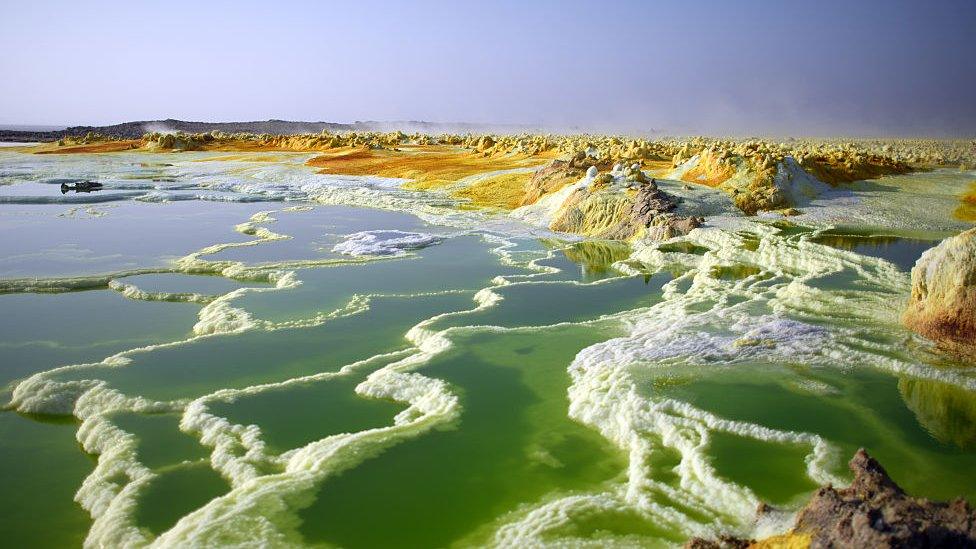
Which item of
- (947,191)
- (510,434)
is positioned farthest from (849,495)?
(947,191)

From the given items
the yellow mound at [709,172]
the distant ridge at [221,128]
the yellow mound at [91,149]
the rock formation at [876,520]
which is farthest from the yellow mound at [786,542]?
the distant ridge at [221,128]

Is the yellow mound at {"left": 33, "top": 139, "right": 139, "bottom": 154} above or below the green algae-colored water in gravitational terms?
above

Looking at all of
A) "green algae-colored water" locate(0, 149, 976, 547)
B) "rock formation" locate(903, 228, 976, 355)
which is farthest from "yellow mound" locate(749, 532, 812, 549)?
"rock formation" locate(903, 228, 976, 355)

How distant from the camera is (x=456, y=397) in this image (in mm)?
5883

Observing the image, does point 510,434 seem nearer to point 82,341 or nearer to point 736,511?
point 736,511

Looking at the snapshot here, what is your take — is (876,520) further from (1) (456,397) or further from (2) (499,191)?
(2) (499,191)

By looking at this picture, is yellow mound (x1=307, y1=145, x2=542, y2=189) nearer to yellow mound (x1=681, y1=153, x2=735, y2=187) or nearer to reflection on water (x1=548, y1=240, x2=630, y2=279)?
yellow mound (x1=681, y1=153, x2=735, y2=187)

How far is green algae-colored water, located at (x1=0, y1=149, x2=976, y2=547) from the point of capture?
411cm

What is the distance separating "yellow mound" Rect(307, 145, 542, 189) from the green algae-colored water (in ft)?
42.9

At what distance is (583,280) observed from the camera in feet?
34.6

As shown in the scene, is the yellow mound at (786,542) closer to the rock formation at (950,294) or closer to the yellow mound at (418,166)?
the rock formation at (950,294)

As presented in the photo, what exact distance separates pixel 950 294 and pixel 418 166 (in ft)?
76.3

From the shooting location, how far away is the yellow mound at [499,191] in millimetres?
19498

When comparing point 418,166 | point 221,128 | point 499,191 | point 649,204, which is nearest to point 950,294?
point 649,204
